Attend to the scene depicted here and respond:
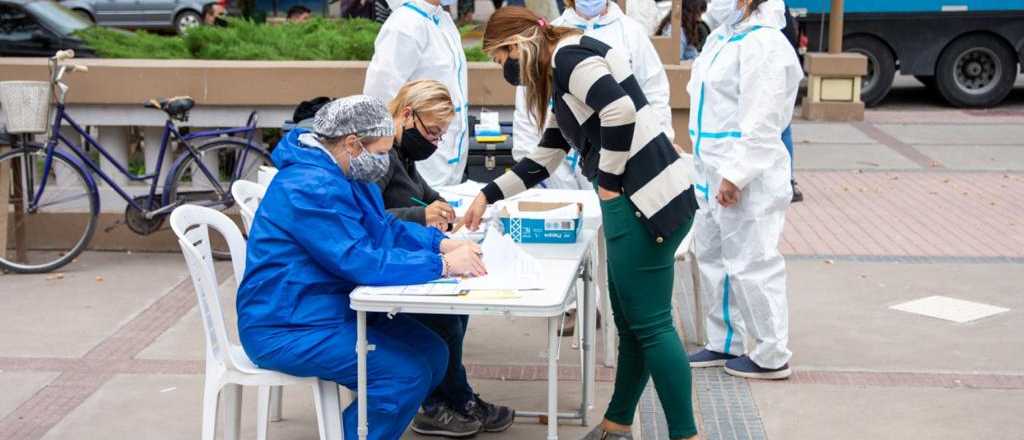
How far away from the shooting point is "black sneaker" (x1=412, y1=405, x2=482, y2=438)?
498cm

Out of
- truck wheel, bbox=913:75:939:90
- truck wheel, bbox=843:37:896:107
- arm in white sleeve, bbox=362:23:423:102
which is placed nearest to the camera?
arm in white sleeve, bbox=362:23:423:102

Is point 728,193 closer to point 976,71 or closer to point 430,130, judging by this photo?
point 430,130

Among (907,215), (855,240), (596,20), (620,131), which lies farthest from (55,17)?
(620,131)

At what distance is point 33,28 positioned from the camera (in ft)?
63.8

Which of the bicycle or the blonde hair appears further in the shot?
the bicycle

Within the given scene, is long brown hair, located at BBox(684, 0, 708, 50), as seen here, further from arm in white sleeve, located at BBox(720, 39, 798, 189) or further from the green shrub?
arm in white sleeve, located at BBox(720, 39, 798, 189)

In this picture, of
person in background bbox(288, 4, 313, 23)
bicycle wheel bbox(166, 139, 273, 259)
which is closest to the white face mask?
bicycle wheel bbox(166, 139, 273, 259)

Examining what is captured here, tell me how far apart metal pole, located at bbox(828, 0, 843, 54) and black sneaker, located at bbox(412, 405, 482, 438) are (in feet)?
33.3

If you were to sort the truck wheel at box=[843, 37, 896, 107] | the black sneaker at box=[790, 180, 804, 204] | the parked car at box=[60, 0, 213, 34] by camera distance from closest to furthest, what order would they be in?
the black sneaker at box=[790, 180, 804, 204], the truck wheel at box=[843, 37, 896, 107], the parked car at box=[60, 0, 213, 34]

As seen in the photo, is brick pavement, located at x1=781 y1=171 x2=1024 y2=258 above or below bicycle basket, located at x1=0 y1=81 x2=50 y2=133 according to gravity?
below

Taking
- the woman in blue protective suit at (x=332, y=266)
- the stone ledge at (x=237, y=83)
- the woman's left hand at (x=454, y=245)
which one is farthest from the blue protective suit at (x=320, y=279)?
the stone ledge at (x=237, y=83)

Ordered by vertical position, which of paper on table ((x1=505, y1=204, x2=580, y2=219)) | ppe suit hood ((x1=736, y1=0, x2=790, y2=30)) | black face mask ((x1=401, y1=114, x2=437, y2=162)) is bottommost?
paper on table ((x1=505, y1=204, x2=580, y2=219))

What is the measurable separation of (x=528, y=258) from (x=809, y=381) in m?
1.87

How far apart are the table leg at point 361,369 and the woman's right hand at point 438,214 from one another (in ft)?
2.86
